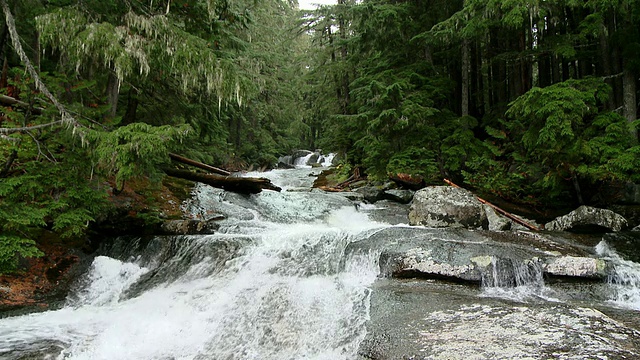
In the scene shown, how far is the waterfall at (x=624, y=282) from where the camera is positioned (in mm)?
5311

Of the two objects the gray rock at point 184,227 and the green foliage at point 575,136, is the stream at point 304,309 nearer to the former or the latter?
the gray rock at point 184,227

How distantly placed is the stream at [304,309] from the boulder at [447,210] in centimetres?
159

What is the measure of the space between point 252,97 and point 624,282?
25.1 feet

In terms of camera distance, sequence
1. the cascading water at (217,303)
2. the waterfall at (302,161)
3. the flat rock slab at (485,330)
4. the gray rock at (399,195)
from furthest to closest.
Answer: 1. the waterfall at (302,161)
2. the gray rock at (399,195)
3. the cascading water at (217,303)
4. the flat rock slab at (485,330)

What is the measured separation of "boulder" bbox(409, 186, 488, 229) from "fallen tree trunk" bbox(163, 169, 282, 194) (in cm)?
548

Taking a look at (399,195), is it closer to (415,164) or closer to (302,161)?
(415,164)

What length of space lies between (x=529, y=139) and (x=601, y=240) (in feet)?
9.88

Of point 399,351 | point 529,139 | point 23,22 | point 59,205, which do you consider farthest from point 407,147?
point 23,22

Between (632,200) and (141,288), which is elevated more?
(632,200)

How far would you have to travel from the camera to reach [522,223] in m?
9.24

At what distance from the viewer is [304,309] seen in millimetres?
5445

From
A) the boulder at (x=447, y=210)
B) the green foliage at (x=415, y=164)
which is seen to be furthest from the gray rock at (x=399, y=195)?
the boulder at (x=447, y=210)

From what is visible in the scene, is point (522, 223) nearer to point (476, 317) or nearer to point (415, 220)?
point (415, 220)

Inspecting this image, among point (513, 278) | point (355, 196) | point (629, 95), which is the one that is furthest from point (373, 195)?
point (629, 95)
